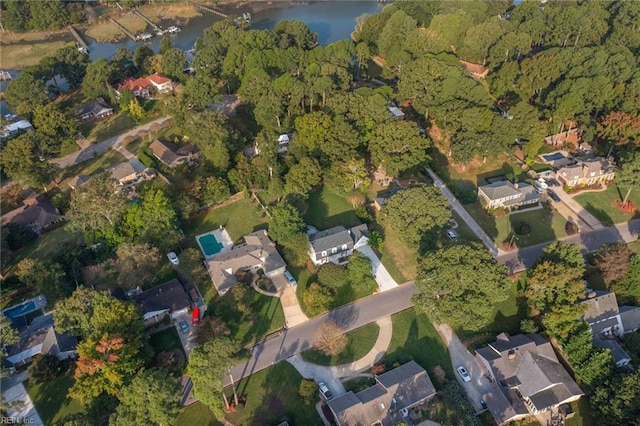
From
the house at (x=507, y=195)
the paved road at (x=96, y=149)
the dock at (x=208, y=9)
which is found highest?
the dock at (x=208, y=9)

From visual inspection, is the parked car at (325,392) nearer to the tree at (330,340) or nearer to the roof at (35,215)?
the tree at (330,340)

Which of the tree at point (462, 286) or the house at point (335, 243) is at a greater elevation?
the tree at point (462, 286)

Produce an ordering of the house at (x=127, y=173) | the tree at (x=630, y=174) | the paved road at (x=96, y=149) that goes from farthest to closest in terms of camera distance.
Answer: the paved road at (x=96, y=149) → the house at (x=127, y=173) → the tree at (x=630, y=174)

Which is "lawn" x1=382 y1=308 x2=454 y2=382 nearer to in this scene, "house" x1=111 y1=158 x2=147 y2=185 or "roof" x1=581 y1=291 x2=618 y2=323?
"roof" x1=581 y1=291 x2=618 y2=323

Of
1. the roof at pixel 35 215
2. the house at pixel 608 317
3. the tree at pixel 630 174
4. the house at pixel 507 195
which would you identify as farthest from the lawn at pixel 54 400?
the tree at pixel 630 174

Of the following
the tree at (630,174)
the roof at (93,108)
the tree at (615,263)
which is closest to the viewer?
the tree at (615,263)

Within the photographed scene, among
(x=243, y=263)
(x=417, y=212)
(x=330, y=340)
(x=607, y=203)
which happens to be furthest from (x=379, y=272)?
(x=607, y=203)

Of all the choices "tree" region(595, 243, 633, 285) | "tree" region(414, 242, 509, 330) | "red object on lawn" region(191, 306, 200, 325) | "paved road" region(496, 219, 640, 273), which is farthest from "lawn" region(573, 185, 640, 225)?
"red object on lawn" region(191, 306, 200, 325)

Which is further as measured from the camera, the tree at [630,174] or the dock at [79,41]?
the dock at [79,41]
